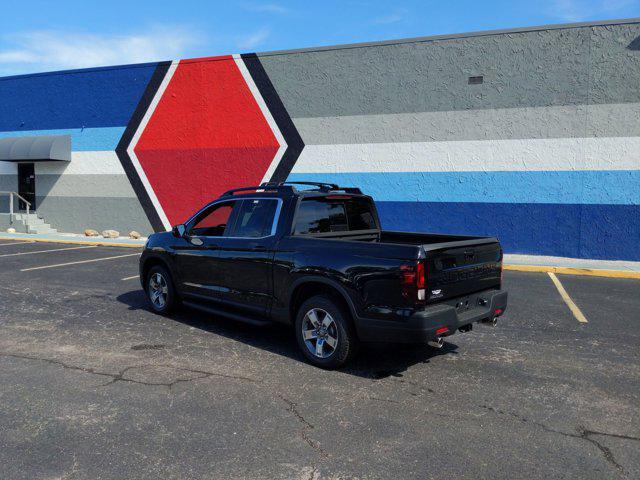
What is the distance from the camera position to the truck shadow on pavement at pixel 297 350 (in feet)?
16.5

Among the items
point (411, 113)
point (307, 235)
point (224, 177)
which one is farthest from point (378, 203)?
point (307, 235)

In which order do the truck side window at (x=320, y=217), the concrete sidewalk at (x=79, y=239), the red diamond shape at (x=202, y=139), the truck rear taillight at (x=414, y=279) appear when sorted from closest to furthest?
the truck rear taillight at (x=414, y=279) → the truck side window at (x=320, y=217) → the concrete sidewalk at (x=79, y=239) → the red diamond shape at (x=202, y=139)

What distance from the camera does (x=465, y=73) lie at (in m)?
14.2

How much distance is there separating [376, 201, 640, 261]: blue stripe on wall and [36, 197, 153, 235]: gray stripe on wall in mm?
10124

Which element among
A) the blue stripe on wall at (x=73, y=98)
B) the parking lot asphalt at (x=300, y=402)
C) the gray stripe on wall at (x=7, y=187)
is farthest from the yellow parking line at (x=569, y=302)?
the gray stripe on wall at (x=7, y=187)

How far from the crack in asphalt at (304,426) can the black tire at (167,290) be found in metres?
3.24

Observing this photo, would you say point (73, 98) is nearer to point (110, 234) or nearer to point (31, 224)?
point (31, 224)

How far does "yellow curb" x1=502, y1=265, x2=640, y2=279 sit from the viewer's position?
11.3 metres

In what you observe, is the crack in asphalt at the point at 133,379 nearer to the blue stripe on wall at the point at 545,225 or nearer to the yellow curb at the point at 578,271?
the yellow curb at the point at 578,271

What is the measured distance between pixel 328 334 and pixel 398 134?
436 inches

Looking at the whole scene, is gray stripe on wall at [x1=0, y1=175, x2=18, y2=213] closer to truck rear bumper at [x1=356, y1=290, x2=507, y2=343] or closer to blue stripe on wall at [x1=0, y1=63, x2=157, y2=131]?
blue stripe on wall at [x1=0, y1=63, x2=157, y2=131]

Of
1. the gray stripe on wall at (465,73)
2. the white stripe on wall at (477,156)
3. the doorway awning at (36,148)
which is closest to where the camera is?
the gray stripe on wall at (465,73)

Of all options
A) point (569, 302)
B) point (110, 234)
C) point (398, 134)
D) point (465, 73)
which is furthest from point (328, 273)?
point (110, 234)

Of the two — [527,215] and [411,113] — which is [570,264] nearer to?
[527,215]
